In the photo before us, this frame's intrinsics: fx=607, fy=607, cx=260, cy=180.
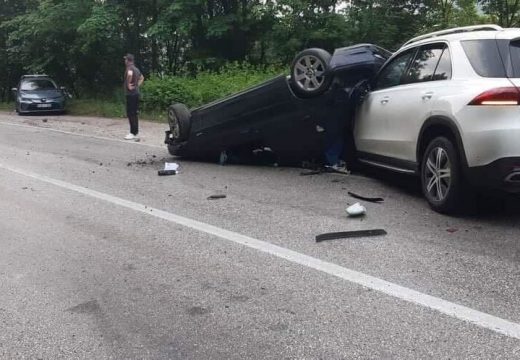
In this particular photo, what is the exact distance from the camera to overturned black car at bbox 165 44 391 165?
25.9 feet

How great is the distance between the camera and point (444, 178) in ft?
20.0

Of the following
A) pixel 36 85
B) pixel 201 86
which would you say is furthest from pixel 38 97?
pixel 201 86

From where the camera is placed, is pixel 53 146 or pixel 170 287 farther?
pixel 53 146

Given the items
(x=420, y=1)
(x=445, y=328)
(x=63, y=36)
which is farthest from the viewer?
(x=63, y=36)

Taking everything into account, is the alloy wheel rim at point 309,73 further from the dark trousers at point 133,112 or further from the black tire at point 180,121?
the dark trousers at point 133,112

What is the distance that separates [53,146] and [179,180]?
565 cm

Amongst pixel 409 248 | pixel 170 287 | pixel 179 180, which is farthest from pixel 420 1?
pixel 170 287

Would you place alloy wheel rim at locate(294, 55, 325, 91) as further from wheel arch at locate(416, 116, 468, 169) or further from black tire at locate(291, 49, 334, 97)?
wheel arch at locate(416, 116, 468, 169)

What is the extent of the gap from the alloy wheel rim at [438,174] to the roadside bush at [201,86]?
497 inches

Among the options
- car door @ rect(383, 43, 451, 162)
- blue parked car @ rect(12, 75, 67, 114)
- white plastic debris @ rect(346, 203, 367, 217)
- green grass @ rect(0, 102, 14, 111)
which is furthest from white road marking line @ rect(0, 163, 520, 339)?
green grass @ rect(0, 102, 14, 111)

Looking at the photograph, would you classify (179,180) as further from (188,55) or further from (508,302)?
(188,55)

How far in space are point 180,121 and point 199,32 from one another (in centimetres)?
1412

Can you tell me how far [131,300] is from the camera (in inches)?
169

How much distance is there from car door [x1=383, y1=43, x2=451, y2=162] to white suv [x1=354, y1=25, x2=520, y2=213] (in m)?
0.01
